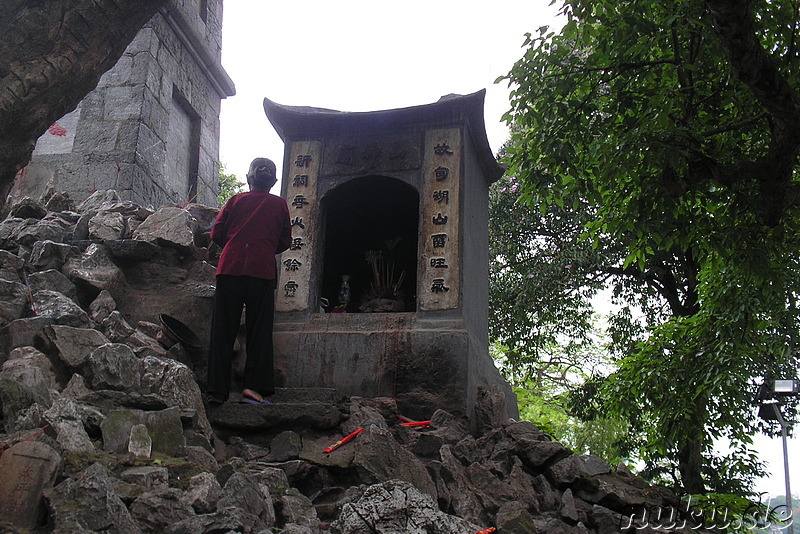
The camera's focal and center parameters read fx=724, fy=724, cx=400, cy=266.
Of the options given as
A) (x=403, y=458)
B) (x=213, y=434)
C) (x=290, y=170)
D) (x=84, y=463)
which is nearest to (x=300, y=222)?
(x=290, y=170)

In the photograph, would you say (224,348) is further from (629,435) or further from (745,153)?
→ (629,435)

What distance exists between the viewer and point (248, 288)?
5574mm

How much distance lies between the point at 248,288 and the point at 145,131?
4.33 metres

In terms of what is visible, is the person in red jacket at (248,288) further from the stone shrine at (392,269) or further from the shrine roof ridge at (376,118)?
the shrine roof ridge at (376,118)

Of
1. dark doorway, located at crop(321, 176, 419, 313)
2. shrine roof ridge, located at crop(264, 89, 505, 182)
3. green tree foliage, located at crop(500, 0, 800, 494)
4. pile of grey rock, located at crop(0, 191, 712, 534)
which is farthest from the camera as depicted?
dark doorway, located at crop(321, 176, 419, 313)

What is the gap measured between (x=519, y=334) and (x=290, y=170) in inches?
243

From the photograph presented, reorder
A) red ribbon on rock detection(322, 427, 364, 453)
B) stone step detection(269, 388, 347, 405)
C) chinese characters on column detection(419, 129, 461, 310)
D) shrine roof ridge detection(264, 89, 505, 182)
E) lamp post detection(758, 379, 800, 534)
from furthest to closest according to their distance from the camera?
1. lamp post detection(758, 379, 800, 534)
2. shrine roof ridge detection(264, 89, 505, 182)
3. chinese characters on column detection(419, 129, 461, 310)
4. stone step detection(269, 388, 347, 405)
5. red ribbon on rock detection(322, 427, 364, 453)

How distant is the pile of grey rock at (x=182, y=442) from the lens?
313cm

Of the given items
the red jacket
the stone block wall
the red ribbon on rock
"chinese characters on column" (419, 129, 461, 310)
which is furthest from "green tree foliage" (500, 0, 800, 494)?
the stone block wall

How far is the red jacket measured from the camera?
18.2 feet

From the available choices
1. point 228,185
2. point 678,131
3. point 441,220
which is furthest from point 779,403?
point 228,185

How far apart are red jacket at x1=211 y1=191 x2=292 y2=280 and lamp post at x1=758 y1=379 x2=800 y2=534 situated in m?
5.75

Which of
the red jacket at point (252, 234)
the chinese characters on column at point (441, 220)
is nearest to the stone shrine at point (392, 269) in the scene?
the chinese characters on column at point (441, 220)

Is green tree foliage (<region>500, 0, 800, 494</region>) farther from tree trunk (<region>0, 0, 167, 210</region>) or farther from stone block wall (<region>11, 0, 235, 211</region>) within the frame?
stone block wall (<region>11, 0, 235, 211</region>)
